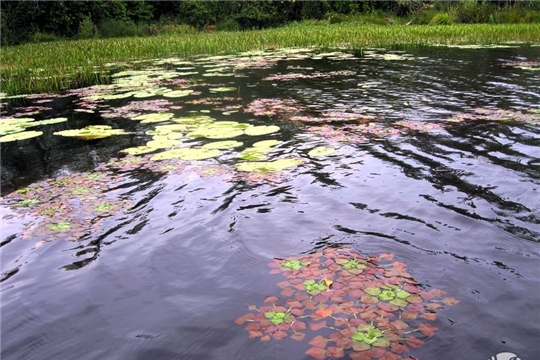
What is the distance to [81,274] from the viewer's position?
349cm

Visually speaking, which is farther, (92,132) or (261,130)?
(92,132)

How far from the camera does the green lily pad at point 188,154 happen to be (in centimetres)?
588

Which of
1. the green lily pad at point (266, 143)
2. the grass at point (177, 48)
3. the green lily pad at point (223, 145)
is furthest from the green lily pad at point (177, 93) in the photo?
the green lily pad at point (266, 143)

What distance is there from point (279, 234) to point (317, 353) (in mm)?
1541

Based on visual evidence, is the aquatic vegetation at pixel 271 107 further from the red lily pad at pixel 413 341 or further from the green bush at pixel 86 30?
the green bush at pixel 86 30

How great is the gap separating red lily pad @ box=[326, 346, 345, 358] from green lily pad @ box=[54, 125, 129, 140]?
19.3ft

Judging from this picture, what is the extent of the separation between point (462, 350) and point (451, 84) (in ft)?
28.8

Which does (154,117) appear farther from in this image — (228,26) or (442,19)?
(228,26)

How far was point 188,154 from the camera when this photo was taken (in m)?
5.98

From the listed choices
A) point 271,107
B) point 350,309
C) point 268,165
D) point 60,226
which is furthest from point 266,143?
point 350,309

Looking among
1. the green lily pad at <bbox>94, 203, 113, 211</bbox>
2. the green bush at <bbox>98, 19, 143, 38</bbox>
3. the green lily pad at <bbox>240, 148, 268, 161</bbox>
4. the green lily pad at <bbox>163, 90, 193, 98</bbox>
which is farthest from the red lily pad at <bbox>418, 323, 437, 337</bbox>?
the green bush at <bbox>98, 19, 143, 38</bbox>

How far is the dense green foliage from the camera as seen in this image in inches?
1046

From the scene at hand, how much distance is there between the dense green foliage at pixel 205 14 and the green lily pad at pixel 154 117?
76.8ft

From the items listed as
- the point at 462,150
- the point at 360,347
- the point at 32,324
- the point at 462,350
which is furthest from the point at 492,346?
the point at 462,150
